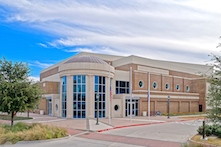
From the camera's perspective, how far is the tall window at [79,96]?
32688mm

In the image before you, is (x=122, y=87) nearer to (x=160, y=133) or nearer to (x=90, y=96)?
(x=90, y=96)

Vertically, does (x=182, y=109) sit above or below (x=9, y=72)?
below

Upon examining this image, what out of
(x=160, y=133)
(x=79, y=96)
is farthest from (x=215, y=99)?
(x=79, y=96)

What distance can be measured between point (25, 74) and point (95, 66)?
14.8 metres

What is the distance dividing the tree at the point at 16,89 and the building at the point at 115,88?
10.7 metres

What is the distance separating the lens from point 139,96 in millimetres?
38938

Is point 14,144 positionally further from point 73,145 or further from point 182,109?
point 182,109

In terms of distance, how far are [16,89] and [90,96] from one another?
15178mm

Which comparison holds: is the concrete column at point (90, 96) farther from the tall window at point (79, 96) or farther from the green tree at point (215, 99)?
the green tree at point (215, 99)

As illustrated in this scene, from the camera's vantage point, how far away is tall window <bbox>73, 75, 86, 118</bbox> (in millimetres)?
32688

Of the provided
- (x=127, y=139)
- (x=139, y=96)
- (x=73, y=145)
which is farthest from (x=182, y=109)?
(x=73, y=145)

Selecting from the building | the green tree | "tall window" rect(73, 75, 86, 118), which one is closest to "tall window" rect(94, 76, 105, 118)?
the building

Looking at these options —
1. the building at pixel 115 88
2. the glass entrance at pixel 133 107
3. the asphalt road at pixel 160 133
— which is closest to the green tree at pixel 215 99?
the asphalt road at pixel 160 133

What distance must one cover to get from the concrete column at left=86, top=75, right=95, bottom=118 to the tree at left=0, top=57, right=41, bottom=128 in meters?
13.4
